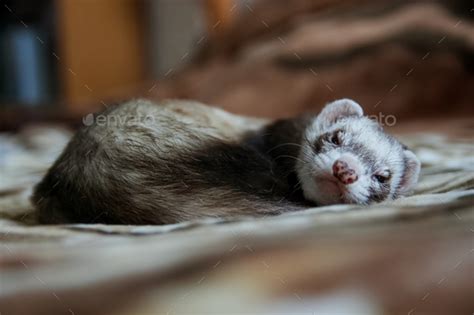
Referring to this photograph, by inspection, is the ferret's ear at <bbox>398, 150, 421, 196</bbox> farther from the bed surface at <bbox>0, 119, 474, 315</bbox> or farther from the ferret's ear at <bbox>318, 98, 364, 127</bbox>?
the bed surface at <bbox>0, 119, 474, 315</bbox>

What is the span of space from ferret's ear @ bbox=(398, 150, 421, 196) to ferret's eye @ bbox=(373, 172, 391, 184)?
28 millimetres

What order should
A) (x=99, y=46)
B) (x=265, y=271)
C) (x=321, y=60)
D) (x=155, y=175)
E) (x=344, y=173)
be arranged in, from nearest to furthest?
(x=265, y=271) → (x=155, y=175) → (x=344, y=173) → (x=321, y=60) → (x=99, y=46)

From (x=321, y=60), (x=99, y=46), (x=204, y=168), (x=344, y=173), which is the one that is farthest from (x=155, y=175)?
(x=99, y=46)

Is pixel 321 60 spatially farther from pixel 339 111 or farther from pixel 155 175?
pixel 155 175

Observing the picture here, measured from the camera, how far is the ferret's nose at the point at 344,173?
0.89 meters

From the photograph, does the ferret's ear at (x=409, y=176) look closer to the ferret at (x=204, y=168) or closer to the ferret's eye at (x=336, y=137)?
the ferret at (x=204, y=168)

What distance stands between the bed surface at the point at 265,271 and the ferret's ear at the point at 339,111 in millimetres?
488

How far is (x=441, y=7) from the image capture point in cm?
187

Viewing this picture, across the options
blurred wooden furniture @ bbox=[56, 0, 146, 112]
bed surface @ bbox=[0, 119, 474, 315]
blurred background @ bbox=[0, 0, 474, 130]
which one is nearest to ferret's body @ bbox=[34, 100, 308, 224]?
bed surface @ bbox=[0, 119, 474, 315]

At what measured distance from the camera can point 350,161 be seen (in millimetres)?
930

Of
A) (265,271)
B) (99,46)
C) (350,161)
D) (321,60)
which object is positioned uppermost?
(99,46)

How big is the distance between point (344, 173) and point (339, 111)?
0.21m

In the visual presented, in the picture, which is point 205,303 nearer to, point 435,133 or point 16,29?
point 435,133

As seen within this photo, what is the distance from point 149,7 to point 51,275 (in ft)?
12.1
